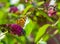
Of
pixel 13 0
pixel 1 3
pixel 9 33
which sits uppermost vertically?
pixel 9 33

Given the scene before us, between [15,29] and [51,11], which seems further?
[51,11]

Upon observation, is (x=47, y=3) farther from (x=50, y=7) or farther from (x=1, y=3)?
(x=1, y=3)

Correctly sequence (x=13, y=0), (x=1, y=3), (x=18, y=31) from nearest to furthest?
(x=18, y=31) → (x=13, y=0) → (x=1, y=3)

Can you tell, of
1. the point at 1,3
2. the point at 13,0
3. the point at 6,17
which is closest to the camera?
the point at 6,17

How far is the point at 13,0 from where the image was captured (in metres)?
1.72

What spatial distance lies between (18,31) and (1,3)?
118cm

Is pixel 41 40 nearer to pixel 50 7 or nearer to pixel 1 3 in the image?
pixel 50 7

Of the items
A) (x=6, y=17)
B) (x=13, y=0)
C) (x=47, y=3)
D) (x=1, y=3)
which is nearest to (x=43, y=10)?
(x=47, y=3)

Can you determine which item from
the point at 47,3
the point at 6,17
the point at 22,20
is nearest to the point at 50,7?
the point at 47,3

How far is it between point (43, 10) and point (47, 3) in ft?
0.13

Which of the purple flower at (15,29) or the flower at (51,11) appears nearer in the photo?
the purple flower at (15,29)

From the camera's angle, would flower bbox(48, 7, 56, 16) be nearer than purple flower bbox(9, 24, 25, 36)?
No

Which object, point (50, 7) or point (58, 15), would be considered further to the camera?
point (58, 15)

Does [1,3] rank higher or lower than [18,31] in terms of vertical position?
lower
